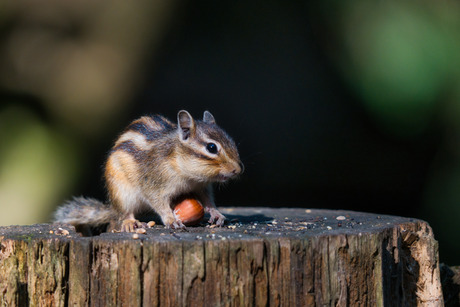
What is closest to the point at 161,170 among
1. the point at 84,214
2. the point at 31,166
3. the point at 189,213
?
the point at 189,213

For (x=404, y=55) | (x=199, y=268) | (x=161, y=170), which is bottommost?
(x=199, y=268)

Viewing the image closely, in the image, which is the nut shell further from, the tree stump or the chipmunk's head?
the tree stump

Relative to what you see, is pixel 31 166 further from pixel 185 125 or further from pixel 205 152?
pixel 205 152

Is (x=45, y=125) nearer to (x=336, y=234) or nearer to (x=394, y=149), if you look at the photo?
(x=394, y=149)

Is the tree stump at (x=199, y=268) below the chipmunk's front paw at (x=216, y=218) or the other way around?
below

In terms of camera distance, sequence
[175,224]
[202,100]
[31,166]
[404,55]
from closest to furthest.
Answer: [175,224] → [404,55] → [31,166] → [202,100]

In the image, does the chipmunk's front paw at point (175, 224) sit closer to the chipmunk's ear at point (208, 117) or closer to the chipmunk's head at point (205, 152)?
the chipmunk's head at point (205, 152)

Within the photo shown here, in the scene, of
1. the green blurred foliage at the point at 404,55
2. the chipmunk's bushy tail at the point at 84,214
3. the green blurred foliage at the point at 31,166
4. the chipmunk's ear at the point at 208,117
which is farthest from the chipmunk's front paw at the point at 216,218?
the green blurred foliage at the point at 31,166
